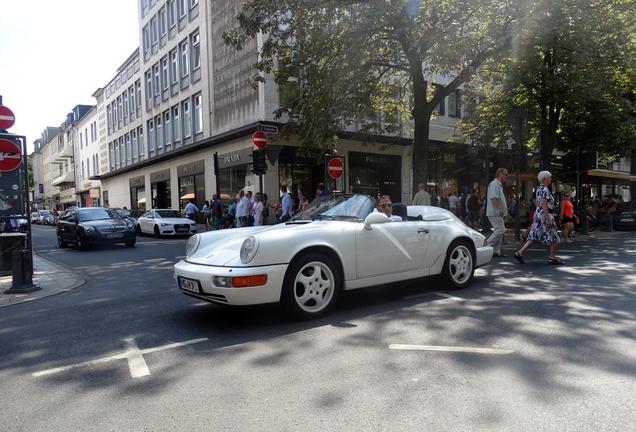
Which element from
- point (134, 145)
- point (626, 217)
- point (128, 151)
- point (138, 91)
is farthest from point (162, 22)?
point (626, 217)

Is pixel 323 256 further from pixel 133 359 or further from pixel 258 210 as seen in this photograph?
pixel 258 210

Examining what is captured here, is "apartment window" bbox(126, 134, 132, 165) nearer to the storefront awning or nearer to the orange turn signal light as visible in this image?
the orange turn signal light

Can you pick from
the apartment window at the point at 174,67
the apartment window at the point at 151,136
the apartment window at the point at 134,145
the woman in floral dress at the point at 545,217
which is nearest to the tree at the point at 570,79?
the woman in floral dress at the point at 545,217

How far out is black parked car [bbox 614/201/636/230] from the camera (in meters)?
18.7

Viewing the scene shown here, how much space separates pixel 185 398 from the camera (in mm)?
3002

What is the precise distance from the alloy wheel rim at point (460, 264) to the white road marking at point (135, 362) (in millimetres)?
4017

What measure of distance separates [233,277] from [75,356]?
1.50 meters

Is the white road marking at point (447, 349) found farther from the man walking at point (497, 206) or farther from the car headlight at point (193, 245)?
the man walking at point (497, 206)

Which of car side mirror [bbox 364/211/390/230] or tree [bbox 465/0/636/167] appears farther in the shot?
tree [bbox 465/0/636/167]

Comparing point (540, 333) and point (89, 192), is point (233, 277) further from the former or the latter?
point (89, 192)

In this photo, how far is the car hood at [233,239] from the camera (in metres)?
4.54

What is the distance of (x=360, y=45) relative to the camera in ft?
38.6

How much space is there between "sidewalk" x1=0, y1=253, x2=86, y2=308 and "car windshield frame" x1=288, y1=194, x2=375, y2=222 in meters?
4.25

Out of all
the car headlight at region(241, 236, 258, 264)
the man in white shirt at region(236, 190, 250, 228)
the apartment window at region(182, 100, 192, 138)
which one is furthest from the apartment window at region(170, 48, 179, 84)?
the car headlight at region(241, 236, 258, 264)
